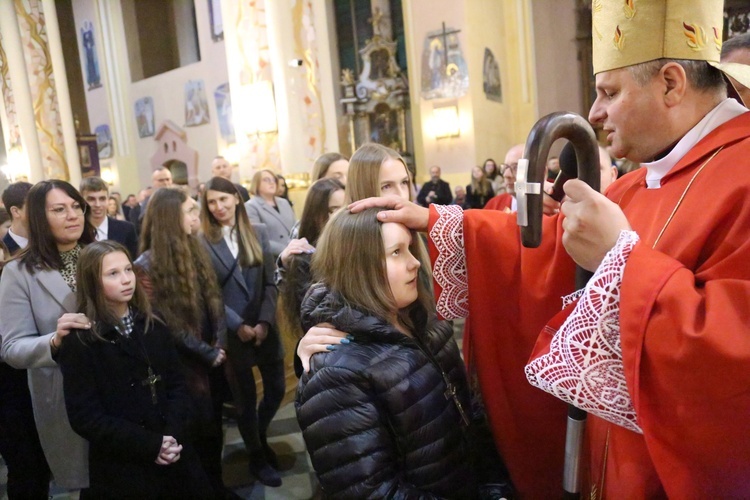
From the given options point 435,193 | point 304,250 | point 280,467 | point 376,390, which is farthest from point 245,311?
point 435,193

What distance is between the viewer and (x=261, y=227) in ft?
12.0

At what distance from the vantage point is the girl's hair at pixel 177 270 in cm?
284

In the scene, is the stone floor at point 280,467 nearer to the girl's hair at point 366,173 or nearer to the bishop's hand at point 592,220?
the girl's hair at point 366,173

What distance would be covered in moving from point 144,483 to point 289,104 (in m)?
5.96

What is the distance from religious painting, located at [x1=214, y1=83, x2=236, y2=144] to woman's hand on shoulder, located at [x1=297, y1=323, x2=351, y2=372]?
14.0 m

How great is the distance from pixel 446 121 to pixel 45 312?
9385mm

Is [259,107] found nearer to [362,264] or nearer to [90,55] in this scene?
[362,264]

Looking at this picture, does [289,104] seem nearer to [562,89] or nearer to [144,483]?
[144,483]

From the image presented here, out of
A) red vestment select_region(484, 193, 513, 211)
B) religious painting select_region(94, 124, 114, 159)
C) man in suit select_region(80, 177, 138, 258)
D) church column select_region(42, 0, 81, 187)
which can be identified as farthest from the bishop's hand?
religious painting select_region(94, 124, 114, 159)

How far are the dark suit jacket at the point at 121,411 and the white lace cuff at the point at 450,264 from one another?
1313mm

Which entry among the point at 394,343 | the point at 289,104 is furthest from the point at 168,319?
the point at 289,104

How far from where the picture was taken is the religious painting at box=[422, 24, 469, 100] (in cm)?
1058

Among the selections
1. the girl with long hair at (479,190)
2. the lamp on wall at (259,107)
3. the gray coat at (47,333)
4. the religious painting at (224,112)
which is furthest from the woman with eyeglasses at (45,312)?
the religious painting at (224,112)

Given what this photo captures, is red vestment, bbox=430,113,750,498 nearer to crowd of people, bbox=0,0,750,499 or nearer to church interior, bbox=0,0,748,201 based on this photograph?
crowd of people, bbox=0,0,750,499
